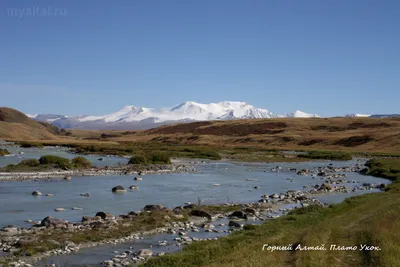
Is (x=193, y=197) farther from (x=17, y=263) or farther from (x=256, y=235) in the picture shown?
(x=17, y=263)

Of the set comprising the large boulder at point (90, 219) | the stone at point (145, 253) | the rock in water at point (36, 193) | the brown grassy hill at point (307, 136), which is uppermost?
the brown grassy hill at point (307, 136)

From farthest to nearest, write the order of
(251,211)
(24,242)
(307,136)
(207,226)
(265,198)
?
(307,136)
(265,198)
(251,211)
(207,226)
(24,242)

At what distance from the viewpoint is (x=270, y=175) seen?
160 ft

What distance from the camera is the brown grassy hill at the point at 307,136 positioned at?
324 feet

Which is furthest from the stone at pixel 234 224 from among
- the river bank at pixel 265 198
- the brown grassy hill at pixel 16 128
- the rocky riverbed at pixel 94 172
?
the brown grassy hill at pixel 16 128

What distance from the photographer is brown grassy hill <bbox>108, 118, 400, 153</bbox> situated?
98.8m

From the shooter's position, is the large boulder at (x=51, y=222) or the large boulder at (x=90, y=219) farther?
the large boulder at (x=90, y=219)

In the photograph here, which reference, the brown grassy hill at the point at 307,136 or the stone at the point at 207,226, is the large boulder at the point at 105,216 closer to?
the stone at the point at 207,226

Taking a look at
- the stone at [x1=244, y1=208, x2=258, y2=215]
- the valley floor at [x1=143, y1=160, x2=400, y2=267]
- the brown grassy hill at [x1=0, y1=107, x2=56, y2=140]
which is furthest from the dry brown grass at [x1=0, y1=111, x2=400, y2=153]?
the valley floor at [x1=143, y1=160, x2=400, y2=267]

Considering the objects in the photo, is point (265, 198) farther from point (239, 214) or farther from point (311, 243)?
point (311, 243)

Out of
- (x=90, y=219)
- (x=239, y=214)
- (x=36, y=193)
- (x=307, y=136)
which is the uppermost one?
(x=307, y=136)

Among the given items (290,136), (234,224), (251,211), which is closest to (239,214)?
(251,211)

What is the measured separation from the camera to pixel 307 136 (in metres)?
117

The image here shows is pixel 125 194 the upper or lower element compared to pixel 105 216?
upper
